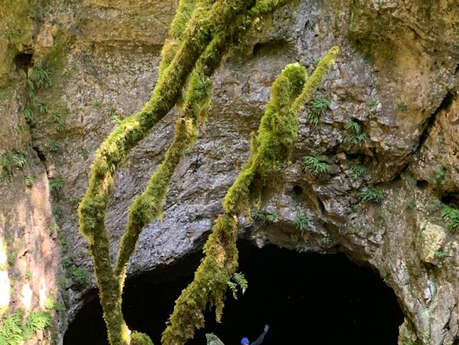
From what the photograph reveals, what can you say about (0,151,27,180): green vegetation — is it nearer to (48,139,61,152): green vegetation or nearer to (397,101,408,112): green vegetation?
(48,139,61,152): green vegetation

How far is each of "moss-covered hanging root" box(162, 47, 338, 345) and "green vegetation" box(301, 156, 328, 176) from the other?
12.2ft

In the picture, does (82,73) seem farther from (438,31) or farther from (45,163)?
(438,31)

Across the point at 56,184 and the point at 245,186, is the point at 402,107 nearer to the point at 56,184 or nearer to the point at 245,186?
the point at 245,186

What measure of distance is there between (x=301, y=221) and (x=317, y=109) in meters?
1.74

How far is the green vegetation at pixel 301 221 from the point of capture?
7.50 metres

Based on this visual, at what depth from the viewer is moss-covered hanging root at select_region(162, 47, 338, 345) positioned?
312 cm

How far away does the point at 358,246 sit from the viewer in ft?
24.0

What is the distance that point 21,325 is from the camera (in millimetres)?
5402

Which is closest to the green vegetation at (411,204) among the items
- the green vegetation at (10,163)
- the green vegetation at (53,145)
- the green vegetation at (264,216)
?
the green vegetation at (264,216)

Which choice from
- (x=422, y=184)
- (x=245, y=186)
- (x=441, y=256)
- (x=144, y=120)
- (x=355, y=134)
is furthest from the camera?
(x=355, y=134)

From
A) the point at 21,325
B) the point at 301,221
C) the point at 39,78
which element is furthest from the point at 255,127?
the point at 21,325

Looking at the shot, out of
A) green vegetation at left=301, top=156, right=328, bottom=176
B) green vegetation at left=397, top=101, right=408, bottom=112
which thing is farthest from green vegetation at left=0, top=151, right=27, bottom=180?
green vegetation at left=397, top=101, right=408, bottom=112

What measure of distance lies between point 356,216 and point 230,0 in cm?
497

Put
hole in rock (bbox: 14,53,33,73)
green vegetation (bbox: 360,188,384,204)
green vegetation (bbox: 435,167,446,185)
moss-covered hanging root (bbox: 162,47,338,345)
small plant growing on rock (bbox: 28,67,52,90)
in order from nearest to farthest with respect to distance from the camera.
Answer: moss-covered hanging root (bbox: 162,47,338,345), green vegetation (bbox: 435,167,446,185), hole in rock (bbox: 14,53,33,73), small plant growing on rock (bbox: 28,67,52,90), green vegetation (bbox: 360,188,384,204)
